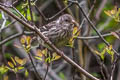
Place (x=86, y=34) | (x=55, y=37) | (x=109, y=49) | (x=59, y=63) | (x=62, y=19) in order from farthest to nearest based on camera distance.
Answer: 1. (x=59, y=63)
2. (x=86, y=34)
3. (x=62, y=19)
4. (x=55, y=37)
5. (x=109, y=49)

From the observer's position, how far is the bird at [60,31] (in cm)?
423

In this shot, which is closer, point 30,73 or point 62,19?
point 62,19

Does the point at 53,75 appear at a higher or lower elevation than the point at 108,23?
lower

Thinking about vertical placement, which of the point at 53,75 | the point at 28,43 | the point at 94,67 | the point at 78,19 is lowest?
the point at 94,67

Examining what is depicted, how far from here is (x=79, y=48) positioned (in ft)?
15.9

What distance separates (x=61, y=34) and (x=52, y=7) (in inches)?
109

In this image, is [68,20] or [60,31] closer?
[60,31]

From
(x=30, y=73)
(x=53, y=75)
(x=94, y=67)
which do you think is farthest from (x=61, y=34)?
(x=94, y=67)

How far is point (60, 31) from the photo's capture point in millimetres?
4383

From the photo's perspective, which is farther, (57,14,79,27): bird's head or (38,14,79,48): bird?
(57,14,79,27): bird's head

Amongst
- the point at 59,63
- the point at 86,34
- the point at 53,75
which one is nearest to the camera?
the point at 86,34

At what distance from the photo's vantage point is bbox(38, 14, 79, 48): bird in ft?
13.9

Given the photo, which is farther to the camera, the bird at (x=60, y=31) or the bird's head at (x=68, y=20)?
the bird's head at (x=68, y=20)

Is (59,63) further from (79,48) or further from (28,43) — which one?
(28,43)
